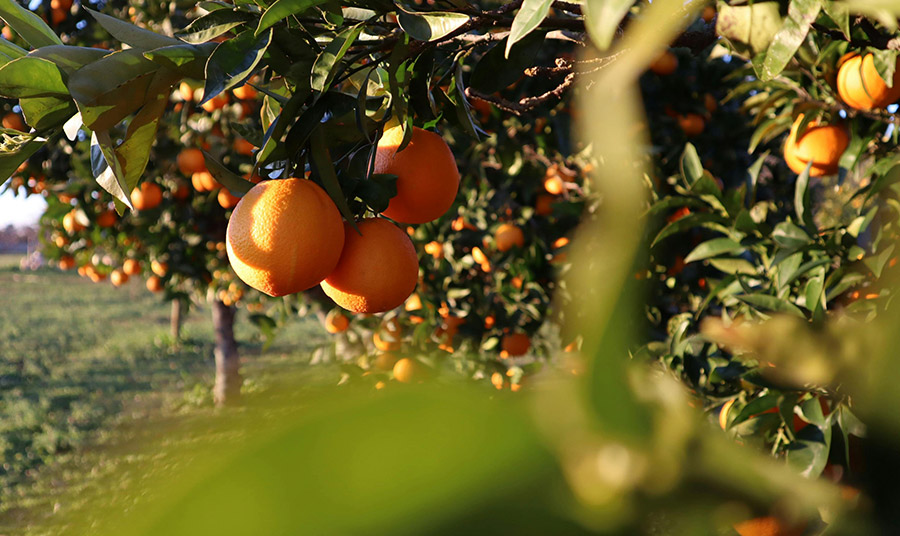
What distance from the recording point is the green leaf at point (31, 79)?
0.62 metres

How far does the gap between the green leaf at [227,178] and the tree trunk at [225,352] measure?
4.41 m

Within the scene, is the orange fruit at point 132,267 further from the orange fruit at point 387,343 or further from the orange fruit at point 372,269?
the orange fruit at point 372,269

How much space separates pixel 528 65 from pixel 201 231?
8.36ft

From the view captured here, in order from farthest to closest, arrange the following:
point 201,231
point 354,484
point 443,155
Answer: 1. point 201,231
2. point 443,155
3. point 354,484

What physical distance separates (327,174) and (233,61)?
145mm

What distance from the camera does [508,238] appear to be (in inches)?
92.0

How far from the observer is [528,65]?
835mm

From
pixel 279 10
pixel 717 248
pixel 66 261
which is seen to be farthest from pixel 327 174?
pixel 66 261

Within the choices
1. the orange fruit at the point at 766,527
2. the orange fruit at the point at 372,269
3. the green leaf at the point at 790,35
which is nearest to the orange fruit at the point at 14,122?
the orange fruit at the point at 372,269

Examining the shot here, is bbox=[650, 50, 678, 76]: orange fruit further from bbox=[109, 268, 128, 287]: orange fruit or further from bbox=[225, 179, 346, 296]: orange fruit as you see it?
bbox=[109, 268, 128, 287]: orange fruit

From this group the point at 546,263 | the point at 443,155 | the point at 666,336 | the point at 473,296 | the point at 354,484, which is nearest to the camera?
the point at 354,484

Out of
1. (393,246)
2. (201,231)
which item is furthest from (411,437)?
(201,231)

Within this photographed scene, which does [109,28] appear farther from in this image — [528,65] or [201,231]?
[201,231]

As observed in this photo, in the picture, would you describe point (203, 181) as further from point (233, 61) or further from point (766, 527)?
point (766, 527)
